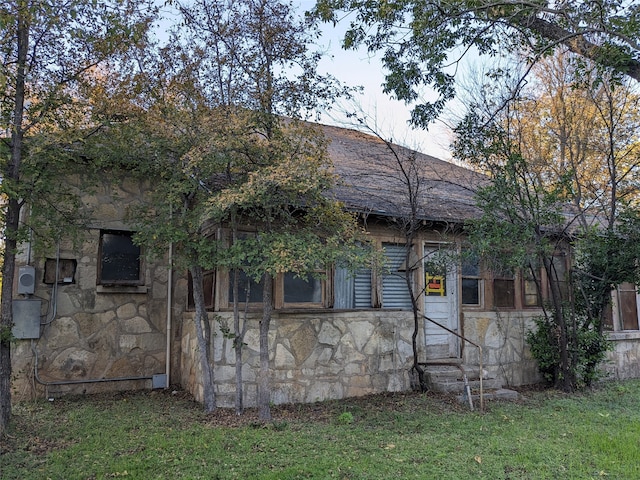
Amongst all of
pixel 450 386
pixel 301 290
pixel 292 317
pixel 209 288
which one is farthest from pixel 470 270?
pixel 209 288

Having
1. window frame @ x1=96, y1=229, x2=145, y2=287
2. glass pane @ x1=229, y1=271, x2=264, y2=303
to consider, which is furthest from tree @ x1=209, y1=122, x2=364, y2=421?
window frame @ x1=96, y1=229, x2=145, y2=287

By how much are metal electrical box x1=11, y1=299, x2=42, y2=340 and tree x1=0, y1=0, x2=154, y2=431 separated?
1656mm

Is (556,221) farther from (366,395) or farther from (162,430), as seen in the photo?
(162,430)

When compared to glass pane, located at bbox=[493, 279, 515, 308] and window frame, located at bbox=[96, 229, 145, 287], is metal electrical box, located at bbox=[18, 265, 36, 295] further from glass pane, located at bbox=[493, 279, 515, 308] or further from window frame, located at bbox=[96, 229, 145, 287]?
glass pane, located at bbox=[493, 279, 515, 308]

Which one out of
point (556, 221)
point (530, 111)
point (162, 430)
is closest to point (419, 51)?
point (556, 221)

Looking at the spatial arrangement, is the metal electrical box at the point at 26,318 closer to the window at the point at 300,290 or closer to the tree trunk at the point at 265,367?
the tree trunk at the point at 265,367

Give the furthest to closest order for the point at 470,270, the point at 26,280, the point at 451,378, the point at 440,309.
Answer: the point at 470,270 < the point at 440,309 < the point at 451,378 < the point at 26,280

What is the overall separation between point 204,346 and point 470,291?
4746 millimetres

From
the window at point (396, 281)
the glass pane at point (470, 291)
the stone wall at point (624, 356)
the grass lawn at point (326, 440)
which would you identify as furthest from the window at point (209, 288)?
→ the stone wall at point (624, 356)

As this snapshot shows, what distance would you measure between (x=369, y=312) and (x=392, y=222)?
1.46m

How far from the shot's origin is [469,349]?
27.5 feet

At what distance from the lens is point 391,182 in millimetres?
9148

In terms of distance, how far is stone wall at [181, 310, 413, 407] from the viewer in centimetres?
669

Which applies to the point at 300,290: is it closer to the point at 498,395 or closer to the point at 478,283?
the point at 498,395
